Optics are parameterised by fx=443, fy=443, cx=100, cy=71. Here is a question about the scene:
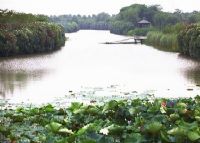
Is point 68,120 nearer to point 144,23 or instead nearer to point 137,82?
point 137,82

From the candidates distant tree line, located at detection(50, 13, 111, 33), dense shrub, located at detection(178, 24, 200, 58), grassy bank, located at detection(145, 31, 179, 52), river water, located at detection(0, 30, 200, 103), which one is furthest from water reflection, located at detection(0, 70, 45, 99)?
distant tree line, located at detection(50, 13, 111, 33)

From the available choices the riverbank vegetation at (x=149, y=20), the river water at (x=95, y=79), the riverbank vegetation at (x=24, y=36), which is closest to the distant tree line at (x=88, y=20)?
the riverbank vegetation at (x=149, y=20)

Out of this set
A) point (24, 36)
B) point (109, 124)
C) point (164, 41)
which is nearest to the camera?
point (109, 124)

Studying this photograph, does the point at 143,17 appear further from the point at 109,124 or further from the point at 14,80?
the point at 109,124

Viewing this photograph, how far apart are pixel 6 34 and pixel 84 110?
15.1 meters

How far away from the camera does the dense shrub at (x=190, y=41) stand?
18812 mm

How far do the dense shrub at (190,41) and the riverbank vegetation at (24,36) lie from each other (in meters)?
7.17

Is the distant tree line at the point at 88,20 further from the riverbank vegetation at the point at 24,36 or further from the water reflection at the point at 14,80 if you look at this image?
the water reflection at the point at 14,80

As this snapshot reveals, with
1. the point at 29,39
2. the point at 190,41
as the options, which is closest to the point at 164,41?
the point at 190,41

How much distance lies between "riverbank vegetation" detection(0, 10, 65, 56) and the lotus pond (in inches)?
556

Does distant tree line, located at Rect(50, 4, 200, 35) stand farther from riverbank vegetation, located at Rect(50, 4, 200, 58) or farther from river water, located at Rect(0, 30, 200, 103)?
river water, located at Rect(0, 30, 200, 103)

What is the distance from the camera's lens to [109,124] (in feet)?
15.6

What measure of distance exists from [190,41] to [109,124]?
1538 cm

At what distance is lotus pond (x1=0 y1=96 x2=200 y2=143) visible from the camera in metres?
4.03
